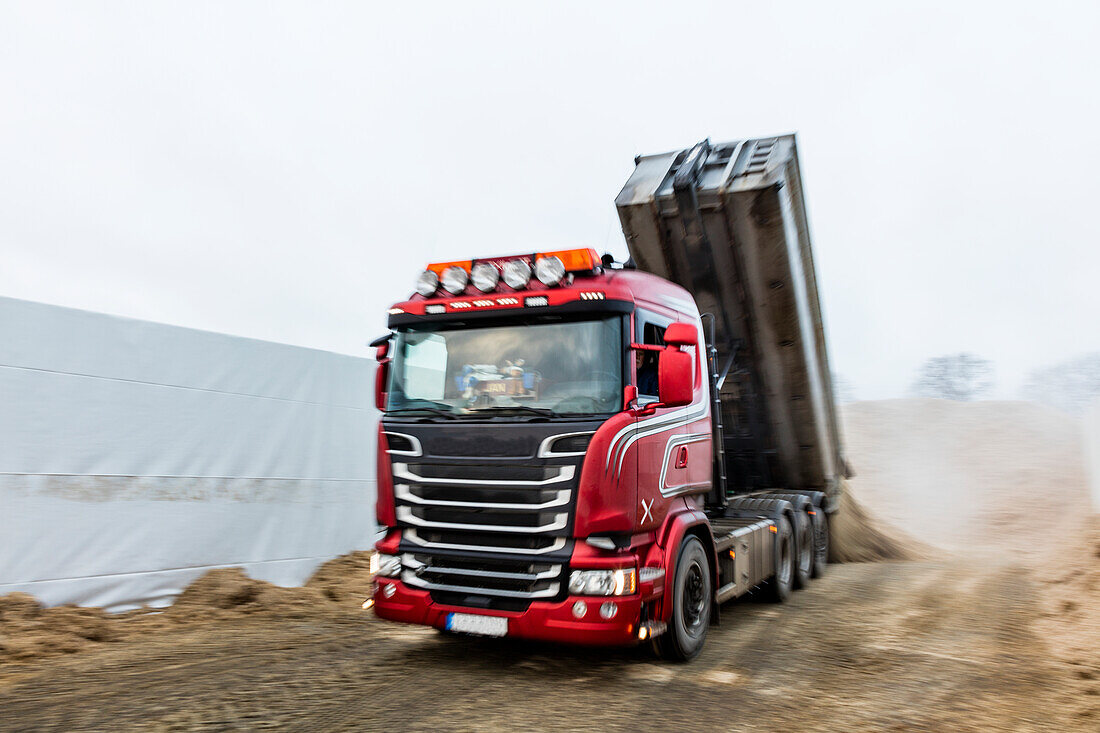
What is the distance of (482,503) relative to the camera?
512 cm

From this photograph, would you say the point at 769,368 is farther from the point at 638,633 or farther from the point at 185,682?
the point at 185,682

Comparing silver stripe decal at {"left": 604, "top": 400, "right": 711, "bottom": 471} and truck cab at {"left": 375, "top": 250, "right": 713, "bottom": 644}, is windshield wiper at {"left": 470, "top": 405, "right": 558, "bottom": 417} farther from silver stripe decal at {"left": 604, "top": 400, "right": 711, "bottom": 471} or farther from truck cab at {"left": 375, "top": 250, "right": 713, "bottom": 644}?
silver stripe decal at {"left": 604, "top": 400, "right": 711, "bottom": 471}

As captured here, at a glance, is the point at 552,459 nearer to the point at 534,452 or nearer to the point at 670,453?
the point at 534,452

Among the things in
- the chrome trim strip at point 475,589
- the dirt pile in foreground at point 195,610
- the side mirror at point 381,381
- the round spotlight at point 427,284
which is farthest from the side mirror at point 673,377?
the dirt pile in foreground at point 195,610

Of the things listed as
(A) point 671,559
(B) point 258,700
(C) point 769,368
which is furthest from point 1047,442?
(B) point 258,700

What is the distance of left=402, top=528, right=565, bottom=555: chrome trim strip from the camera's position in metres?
4.98

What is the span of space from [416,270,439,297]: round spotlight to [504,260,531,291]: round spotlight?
1.89ft

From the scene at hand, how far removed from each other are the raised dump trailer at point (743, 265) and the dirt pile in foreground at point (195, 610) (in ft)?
13.6

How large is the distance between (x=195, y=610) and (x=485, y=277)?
414 cm

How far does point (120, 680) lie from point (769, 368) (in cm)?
623

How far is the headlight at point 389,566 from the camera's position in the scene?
5.46m

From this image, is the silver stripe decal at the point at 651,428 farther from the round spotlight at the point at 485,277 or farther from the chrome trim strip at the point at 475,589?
the round spotlight at the point at 485,277

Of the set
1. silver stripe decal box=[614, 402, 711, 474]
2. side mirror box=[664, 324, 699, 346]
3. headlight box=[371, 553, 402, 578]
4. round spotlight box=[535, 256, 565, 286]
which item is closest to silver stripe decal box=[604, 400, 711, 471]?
silver stripe decal box=[614, 402, 711, 474]

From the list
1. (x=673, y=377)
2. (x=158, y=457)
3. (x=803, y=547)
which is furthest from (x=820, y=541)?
(x=158, y=457)
